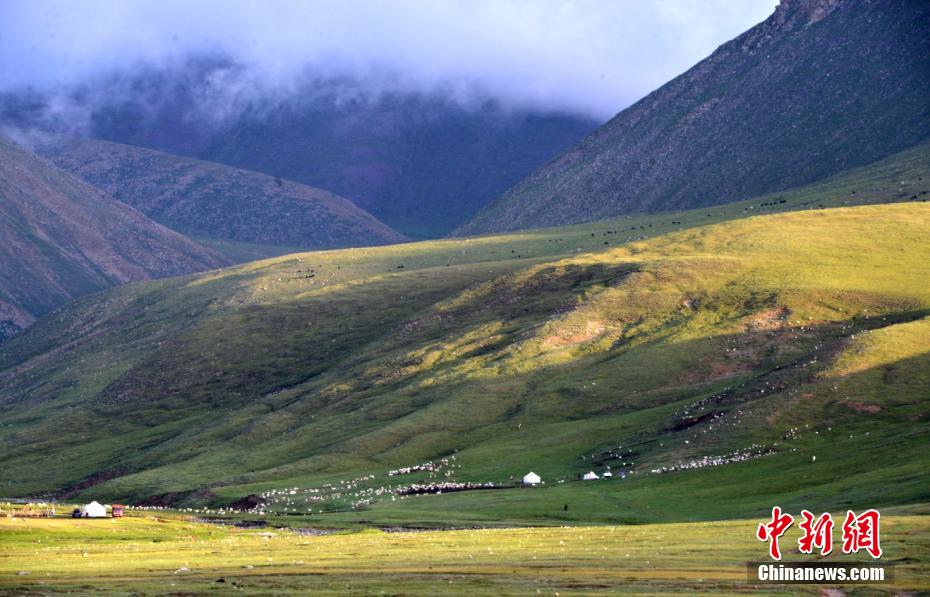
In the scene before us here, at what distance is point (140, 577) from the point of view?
55281 mm

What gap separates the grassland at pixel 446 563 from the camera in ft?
166

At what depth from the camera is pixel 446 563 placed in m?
58.6

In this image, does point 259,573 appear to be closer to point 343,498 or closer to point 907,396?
point 343,498

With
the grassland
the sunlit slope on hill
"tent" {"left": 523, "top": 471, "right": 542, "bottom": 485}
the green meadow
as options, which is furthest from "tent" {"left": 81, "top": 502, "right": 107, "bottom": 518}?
"tent" {"left": 523, "top": 471, "right": 542, "bottom": 485}

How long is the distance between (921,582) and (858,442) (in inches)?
2507

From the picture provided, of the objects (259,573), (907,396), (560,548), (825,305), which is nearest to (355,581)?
(259,573)

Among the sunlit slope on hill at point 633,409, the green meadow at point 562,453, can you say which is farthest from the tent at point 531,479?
the sunlit slope on hill at point 633,409

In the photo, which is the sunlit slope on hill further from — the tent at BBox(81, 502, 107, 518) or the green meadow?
the tent at BBox(81, 502, 107, 518)

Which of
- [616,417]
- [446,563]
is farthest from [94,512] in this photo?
[616,417]

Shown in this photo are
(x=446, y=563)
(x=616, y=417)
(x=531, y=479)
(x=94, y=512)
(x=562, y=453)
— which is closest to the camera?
(x=446, y=563)

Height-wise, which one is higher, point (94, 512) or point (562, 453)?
point (562, 453)

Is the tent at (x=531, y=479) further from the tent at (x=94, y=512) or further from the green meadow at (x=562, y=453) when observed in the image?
the tent at (x=94, y=512)

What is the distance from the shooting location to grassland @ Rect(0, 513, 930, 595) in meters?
50.5

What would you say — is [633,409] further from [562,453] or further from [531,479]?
[531,479]
